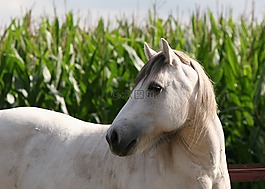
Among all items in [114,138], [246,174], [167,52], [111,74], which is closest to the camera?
[114,138]

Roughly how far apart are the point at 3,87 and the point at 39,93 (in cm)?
34

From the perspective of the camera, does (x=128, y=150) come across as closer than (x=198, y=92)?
Yes

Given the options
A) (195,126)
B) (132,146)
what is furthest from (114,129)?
(195,126)

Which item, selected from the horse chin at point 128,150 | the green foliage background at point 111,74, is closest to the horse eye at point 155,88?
the horse chin at point 128,150

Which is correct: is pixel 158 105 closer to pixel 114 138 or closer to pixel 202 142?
pixel 114 138

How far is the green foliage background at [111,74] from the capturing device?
7.04 metres

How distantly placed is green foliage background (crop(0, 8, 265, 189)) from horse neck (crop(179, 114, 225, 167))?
10.4ft

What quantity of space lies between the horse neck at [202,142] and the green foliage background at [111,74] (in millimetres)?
3169

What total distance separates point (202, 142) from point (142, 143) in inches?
13.3

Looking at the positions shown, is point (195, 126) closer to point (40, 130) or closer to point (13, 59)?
point (40, 130)

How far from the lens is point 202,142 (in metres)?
3.64

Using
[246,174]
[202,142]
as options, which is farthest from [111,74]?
[202,142]

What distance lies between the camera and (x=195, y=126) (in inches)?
141

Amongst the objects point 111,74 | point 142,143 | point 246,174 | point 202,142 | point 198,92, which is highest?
point 198,92
